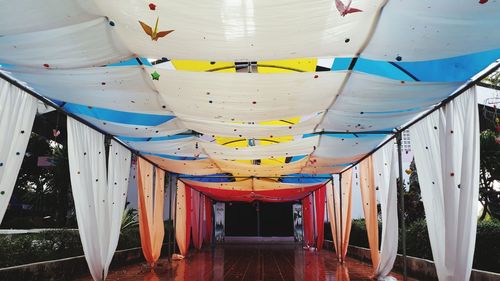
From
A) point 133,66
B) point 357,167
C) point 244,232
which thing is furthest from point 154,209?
point 244,232

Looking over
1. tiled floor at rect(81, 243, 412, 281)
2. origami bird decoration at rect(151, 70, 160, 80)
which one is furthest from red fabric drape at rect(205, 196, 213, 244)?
origami bird decoration at rect(151, 70, 160, 80)

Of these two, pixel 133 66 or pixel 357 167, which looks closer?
pixel 133 66

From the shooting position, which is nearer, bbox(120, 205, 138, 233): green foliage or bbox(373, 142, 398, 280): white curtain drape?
bbox(373, 142, 398, 280): white curtain drape

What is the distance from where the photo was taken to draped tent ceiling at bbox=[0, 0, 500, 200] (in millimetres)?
2242

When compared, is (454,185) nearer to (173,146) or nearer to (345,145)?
(345,145)

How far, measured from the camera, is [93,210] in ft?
16.1

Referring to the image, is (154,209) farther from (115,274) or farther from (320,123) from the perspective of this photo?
(320,123)

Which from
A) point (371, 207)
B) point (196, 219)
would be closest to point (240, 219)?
point (196, 219)

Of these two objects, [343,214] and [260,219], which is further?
[260,219]

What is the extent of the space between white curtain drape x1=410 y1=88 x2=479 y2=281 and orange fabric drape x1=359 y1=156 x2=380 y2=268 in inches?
88.9

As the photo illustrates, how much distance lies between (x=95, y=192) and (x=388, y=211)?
164 inches

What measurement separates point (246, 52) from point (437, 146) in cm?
251

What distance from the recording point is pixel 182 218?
10.3m

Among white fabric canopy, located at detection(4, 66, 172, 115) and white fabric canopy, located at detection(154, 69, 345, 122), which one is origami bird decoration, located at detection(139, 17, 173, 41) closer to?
white fabric canopy, located at detection(154, 69, 345, 122)
